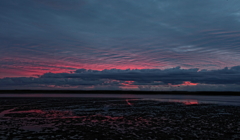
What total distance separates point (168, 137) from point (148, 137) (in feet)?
5.23

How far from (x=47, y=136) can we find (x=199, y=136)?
12166 millimetres

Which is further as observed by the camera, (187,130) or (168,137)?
(187,130)

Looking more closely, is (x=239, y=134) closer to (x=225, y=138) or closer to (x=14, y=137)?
(x=225, y=138)

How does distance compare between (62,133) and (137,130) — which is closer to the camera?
(62,133)

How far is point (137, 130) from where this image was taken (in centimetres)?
1841

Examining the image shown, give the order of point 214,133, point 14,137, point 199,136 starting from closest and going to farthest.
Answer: point 14,137 < point 199,136 < point 214,133

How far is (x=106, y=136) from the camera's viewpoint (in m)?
15.9

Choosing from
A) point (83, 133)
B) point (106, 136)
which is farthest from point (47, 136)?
point (106, 136)

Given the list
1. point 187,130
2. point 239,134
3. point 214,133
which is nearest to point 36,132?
point 187,130

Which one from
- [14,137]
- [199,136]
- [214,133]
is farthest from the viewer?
[214,133]

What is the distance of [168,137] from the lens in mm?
15844

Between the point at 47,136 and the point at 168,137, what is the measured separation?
9477 millimetres

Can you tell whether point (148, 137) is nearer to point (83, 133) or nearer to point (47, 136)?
point (83, 133)

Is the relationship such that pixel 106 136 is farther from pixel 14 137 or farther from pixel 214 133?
pixel 214 133
